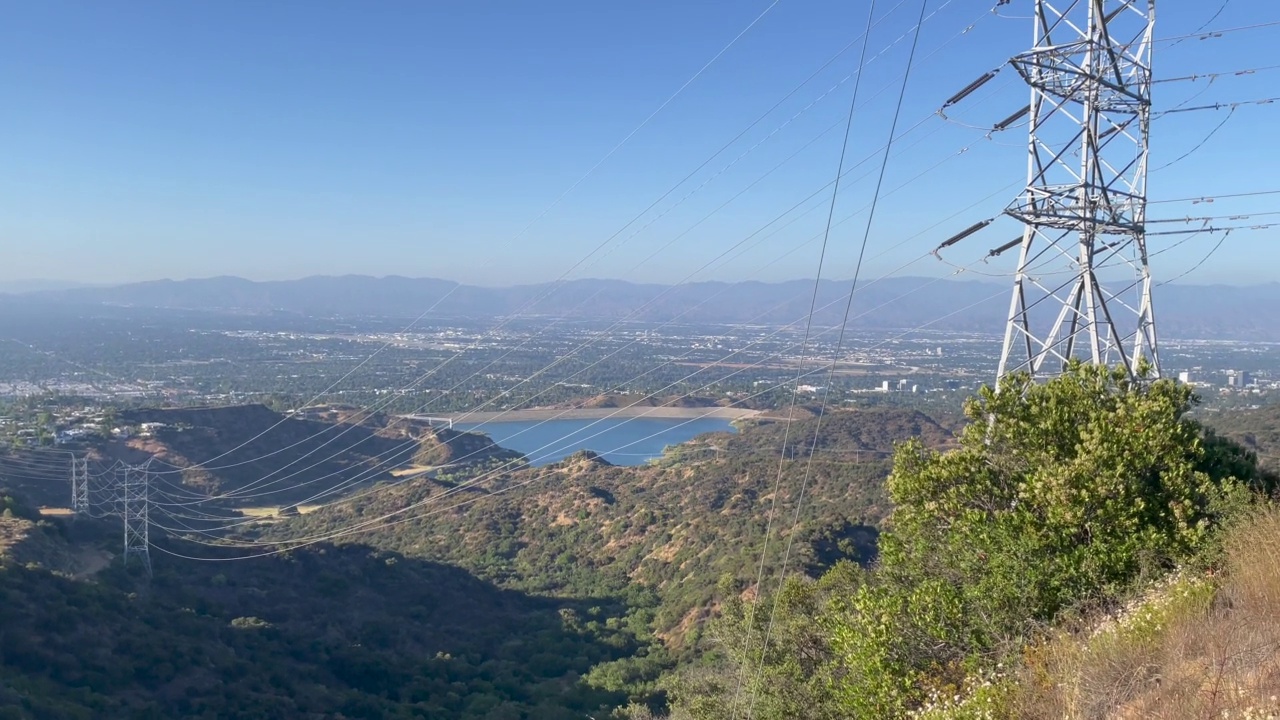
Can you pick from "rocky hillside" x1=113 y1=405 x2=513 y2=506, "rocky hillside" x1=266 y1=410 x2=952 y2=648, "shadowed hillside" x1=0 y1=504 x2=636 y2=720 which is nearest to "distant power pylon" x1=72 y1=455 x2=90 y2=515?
"shadowed hillside" x1=0 y1=504 x2=636 y2=720

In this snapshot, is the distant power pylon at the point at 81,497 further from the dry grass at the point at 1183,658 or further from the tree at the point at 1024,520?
the dry grass at the point at 1183,658

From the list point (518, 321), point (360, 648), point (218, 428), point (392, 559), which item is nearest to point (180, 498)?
point (218, 428)

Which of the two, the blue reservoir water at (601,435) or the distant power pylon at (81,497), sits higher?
the distant power pylon at (81,497)

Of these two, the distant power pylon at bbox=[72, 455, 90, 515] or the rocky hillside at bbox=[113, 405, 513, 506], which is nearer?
the distant power pylon at bbox=[72, 455, 90, 515]

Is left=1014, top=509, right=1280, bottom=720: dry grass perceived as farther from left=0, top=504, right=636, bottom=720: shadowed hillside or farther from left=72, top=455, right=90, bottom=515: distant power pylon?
left=72, top=455, right=90, bottom=515: distant power pylon

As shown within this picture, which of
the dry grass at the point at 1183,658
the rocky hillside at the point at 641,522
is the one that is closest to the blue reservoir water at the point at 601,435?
the rocky hillside at the point at 641,522

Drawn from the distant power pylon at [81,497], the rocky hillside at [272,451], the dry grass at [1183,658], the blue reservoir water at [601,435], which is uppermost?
the dry grass at [1183,658]
